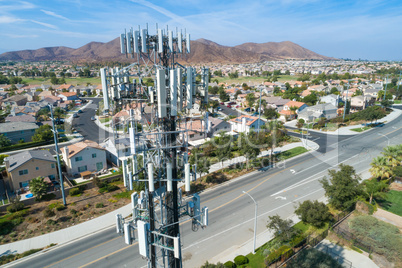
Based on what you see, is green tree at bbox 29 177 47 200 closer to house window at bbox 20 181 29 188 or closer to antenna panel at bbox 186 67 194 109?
house window at bbox 20 181 29 188

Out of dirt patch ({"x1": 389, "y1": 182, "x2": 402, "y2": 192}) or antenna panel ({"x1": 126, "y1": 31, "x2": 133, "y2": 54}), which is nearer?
antenna panel ({"x1": 126, "y1": 31, "x2": 133, "y2": 54})

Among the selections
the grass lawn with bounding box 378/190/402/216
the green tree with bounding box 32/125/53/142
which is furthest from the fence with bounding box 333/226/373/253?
the green tree with bounding box 32/125/53/142

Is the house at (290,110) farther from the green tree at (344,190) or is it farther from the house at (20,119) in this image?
the house at (20,119)

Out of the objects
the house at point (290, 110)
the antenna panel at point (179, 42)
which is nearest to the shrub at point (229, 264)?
the antenna panel at point (179, 42)

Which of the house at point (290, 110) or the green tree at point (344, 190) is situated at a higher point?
the house at point (290, 110)

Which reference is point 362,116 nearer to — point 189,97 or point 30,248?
point 189,97

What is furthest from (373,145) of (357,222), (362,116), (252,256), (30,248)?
(30,248)
